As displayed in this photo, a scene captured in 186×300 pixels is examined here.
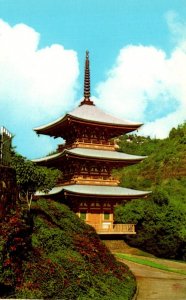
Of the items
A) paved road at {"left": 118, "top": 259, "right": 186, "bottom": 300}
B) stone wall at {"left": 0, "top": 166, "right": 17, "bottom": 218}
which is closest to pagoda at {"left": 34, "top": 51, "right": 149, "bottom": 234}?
paved road at {"left": 118, "top": 259, "right": 186, "bottom": 300}

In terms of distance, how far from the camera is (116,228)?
38469mm

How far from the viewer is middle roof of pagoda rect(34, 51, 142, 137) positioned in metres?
37.6

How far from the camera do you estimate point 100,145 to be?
3975cm

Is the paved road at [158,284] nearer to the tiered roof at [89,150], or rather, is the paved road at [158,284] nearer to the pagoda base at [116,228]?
the pagoda base at [116,228]

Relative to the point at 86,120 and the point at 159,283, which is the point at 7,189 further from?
the point at 86,120

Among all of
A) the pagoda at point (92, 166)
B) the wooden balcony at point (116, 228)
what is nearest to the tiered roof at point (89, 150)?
the pagoda at point (92, 166)

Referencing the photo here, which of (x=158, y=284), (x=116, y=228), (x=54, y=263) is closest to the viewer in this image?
(x=54, y=263)

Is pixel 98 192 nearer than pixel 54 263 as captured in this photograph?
No

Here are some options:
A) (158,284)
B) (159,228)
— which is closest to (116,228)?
(159,228)

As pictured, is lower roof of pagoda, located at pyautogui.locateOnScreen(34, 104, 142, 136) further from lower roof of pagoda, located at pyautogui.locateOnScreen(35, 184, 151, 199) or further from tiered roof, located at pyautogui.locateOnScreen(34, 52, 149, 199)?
lower roof of pagoda, located at pyautogui.locateOnScreen(35, 184, 151, 199)

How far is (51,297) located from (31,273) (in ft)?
3.38

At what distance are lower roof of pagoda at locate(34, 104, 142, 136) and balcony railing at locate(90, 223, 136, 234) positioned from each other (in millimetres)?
8718

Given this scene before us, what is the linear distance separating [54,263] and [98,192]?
67.3ft

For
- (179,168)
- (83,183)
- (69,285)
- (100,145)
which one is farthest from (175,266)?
(179,168)
